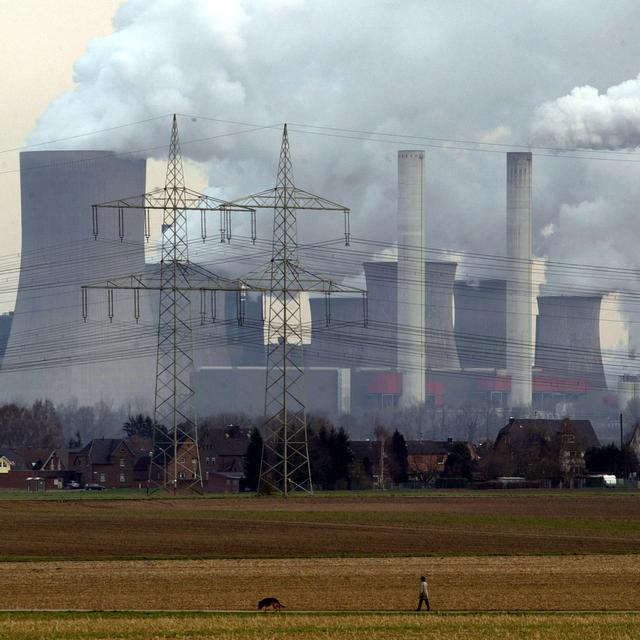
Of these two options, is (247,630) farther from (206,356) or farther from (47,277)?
(206,356)

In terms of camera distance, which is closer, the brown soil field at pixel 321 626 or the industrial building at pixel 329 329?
the brown soil field at pixel 321 626

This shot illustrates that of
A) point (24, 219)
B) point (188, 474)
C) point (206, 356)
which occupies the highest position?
point (24, 219)

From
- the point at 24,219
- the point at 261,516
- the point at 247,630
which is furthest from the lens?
the point at 24,219

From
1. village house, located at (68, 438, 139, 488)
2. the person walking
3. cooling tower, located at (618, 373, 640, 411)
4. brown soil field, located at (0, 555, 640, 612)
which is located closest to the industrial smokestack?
cooling tower, located at (618, 373, 640, 411)

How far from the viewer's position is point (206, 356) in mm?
127125

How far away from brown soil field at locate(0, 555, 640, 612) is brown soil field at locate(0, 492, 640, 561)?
240cm

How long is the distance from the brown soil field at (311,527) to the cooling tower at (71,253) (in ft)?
136

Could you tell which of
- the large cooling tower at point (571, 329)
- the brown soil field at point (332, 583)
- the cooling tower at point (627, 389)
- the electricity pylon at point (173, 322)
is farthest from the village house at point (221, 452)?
the brown soil field at point (332, 583)

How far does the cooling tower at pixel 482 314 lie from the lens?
13588 cm

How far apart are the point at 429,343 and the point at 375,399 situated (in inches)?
377

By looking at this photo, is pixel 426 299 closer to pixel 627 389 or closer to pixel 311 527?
pixel 627 389

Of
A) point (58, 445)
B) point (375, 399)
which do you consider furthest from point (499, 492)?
point (375, 399)

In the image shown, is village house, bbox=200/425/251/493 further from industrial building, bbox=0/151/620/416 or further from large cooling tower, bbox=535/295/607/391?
large cooling tower, bbox=535/295/607/391

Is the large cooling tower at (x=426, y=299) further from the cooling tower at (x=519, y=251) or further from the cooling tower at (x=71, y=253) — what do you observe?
the cooling tower at (x=71, y=253)
